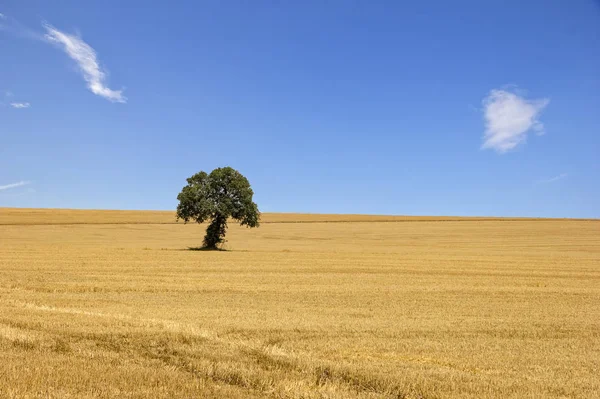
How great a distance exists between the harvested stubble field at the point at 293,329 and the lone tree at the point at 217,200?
14.8m

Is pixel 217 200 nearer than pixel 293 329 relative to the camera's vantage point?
No

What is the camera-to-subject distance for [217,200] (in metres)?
54.6

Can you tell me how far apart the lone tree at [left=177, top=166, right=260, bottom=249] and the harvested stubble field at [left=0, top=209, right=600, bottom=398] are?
14824 millimetres

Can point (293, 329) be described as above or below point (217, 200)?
below

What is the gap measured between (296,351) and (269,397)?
11.4ft

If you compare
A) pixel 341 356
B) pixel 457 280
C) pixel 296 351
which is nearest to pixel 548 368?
pixel 341 356

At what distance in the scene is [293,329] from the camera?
47.8 feet

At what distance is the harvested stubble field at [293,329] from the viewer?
9.35 m

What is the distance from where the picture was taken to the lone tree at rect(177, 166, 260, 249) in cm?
5303

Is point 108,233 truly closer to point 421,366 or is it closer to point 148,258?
point 148,258

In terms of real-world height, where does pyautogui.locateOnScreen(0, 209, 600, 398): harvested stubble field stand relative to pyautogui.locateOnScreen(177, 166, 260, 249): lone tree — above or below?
below

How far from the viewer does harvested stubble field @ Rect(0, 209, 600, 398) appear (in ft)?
30.7

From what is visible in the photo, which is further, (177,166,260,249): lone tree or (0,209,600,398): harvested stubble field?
(177,166,260,249): lone tree

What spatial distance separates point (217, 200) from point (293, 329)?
135ft
